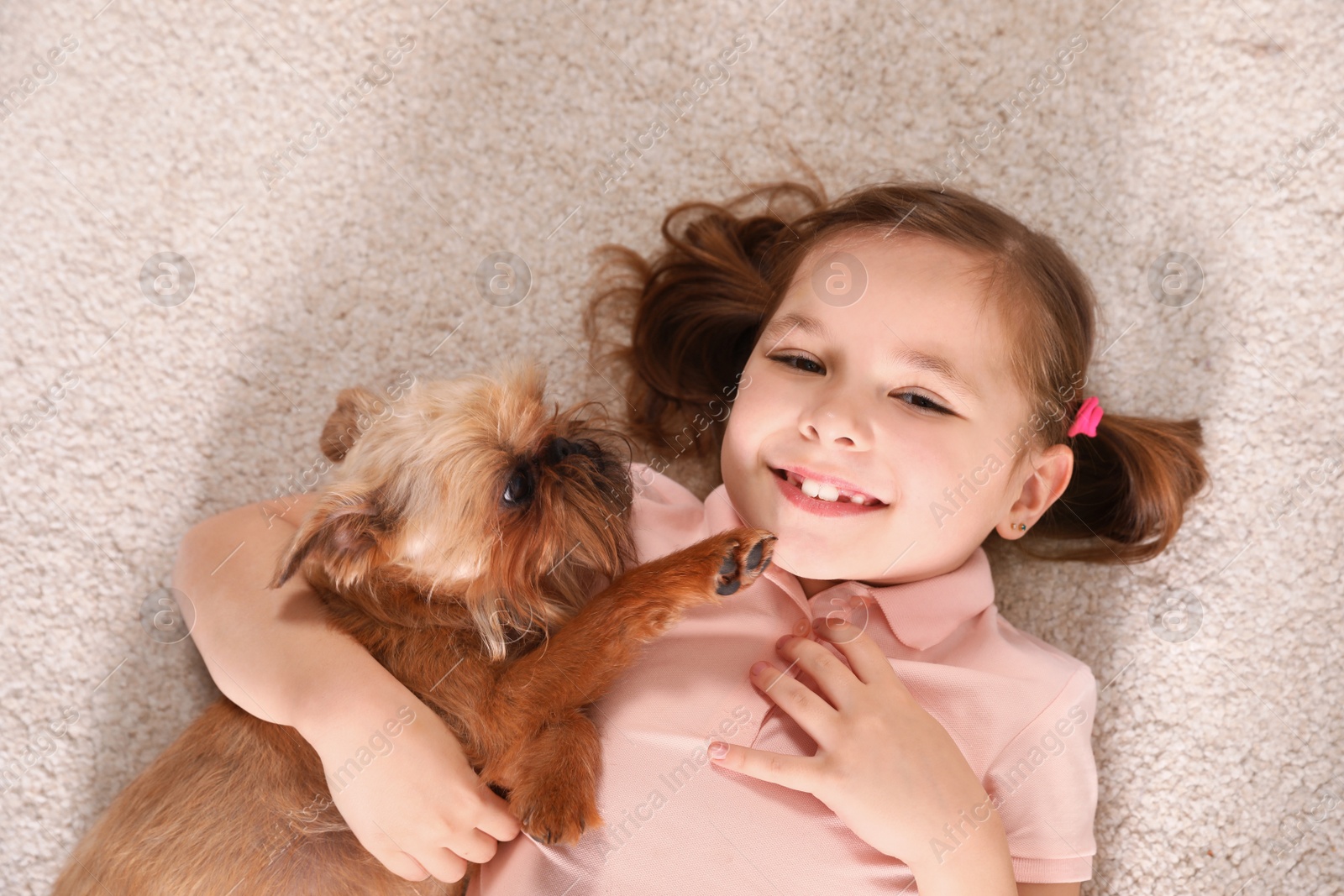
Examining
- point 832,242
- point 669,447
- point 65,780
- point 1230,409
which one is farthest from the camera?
point 669,447

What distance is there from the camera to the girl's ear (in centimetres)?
213

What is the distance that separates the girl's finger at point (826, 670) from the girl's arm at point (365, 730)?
667mm

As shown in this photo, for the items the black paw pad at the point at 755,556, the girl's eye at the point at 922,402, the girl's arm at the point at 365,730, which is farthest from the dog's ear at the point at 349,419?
the girl's eye at the point at 922,402

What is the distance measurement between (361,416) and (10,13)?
1718mm

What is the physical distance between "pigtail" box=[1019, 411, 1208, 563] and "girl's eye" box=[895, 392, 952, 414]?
0.64 m

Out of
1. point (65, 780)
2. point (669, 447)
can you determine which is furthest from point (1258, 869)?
point (65, 780)

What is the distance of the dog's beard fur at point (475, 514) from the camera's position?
76.4 inches

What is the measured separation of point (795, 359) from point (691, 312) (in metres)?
0.56

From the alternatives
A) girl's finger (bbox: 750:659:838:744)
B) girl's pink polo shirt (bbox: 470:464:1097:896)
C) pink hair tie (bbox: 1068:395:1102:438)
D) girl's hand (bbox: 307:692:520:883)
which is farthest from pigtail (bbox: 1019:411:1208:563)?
girl's hand (bbox: 307:692:520:883)

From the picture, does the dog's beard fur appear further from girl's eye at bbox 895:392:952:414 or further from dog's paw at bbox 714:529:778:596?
girl's eye at bbox 895:392:952:414

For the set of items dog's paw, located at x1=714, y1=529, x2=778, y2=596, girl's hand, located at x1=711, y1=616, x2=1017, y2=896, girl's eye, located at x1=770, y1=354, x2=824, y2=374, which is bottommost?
girl's hand, located at x1=711, y1=616, x2=1017, y2=896

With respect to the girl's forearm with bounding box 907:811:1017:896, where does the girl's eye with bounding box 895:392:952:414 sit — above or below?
above

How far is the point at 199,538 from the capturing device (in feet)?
7.36

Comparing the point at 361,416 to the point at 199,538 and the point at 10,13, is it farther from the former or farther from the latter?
the point at 10,13
